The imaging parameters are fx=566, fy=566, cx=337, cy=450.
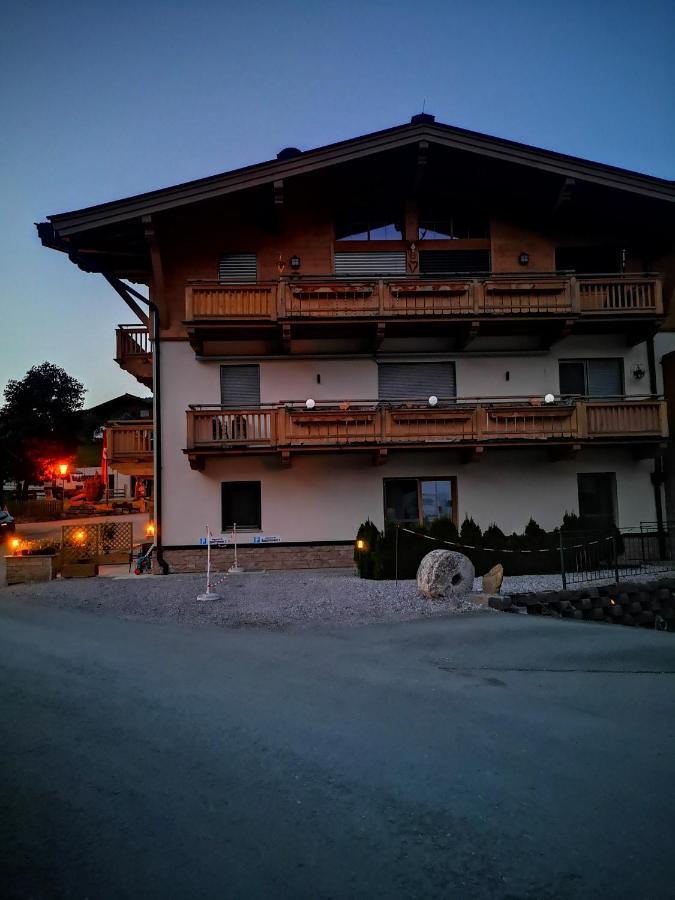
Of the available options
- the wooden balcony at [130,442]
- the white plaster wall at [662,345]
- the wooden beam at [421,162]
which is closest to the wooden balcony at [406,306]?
the white plaster wall at [662,345]

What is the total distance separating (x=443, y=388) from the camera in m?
18.4

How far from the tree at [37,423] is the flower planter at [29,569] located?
123 ft

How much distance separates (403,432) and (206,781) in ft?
42.9

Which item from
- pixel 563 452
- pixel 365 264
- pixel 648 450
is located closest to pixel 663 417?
pixel 648 450

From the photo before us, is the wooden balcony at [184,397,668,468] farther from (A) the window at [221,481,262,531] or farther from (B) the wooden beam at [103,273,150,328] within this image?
(B) the wooden beam at [103,273,150,328]

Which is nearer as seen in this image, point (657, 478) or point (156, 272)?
point (156, 272)

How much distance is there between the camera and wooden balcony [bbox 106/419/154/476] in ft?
57.0

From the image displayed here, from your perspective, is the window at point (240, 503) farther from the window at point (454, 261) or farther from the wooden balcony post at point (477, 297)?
the window at point (454, 261)

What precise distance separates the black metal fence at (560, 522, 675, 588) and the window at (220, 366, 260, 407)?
9990 mm

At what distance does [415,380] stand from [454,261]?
4.27m

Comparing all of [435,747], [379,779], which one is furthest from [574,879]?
[435,747]

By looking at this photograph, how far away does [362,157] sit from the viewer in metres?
17.1

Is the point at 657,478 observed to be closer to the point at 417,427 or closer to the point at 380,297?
the point at 417,427

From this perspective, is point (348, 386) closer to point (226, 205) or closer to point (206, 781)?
point (226, 205)
